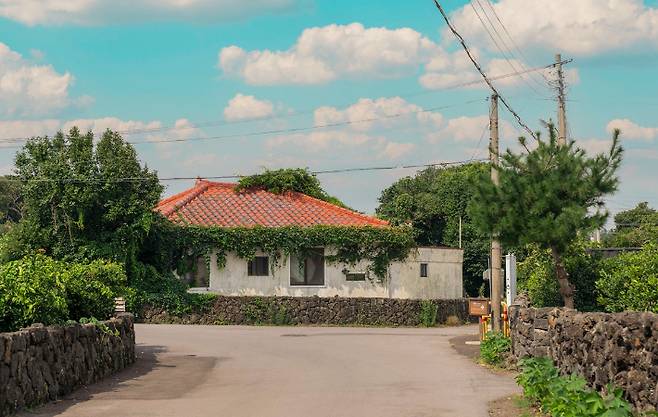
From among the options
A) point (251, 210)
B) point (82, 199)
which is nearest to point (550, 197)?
point (82, 199)

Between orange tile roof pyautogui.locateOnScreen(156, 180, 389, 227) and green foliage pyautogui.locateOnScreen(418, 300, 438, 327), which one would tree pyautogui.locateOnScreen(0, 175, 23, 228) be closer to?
orange tile roof pyautogui.locateOnScreen(156, 180, 389, 227)

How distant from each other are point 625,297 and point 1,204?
229ft

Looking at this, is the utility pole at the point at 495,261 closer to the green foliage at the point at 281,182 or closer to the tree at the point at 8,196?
the green foliage at the point at 281,182

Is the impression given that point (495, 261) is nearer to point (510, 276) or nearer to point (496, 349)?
point (510, 276)

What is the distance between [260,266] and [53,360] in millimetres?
25481

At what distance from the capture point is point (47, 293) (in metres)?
16.0

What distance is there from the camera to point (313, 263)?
4131 cm

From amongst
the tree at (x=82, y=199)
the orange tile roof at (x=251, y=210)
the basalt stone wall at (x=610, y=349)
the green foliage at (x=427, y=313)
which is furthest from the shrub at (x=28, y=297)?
the green foliage at (x=427, y=313)

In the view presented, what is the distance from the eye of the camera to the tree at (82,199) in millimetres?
37000

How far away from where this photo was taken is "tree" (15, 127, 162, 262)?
37000 mm

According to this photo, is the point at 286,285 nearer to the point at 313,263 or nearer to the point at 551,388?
the point at 313,263

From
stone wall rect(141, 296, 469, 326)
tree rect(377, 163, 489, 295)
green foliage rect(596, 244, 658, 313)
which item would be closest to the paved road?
green foliage rect(596, 244, 658, 313)

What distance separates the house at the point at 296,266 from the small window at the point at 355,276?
2 cm

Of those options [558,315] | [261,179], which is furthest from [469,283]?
[558,315]
